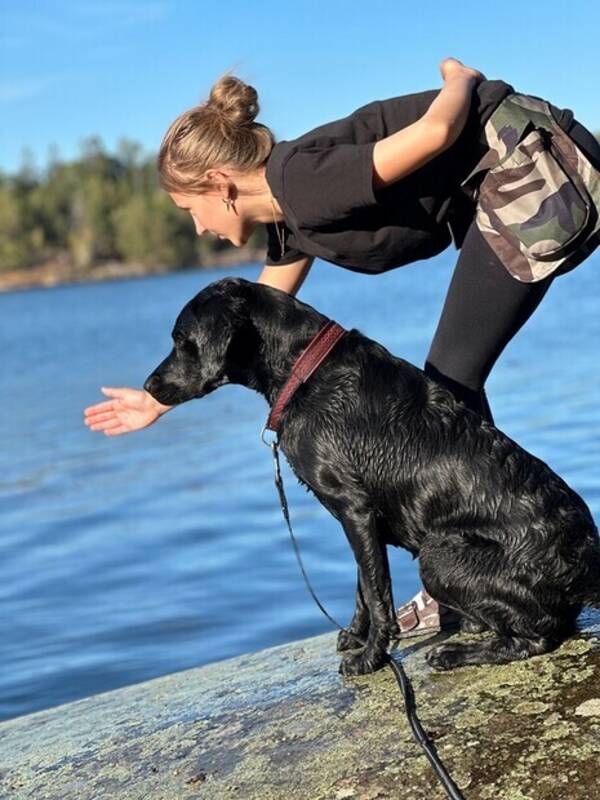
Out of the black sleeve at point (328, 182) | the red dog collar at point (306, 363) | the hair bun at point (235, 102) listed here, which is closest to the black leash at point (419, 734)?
the red dog collar at point (306, 363)

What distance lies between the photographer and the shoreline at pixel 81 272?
392 ft

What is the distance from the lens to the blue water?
6559 mm

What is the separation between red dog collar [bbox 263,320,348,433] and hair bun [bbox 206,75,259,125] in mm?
838

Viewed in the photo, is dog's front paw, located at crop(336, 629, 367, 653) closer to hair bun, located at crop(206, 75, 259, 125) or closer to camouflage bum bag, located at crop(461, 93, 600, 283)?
camouflage bum bag, located at crop(461, 93, 600, 283)

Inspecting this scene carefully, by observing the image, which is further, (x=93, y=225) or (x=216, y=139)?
(x=93, y=225)

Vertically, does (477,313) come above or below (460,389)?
above

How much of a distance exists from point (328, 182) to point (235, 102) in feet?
2.03

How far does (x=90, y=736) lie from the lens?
407 cm

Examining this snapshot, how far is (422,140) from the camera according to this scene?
12.2 feet

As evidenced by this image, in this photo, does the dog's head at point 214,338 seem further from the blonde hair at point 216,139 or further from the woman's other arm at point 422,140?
the woman's other arm at point 422,140

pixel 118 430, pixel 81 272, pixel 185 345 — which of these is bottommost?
pixel 118 430

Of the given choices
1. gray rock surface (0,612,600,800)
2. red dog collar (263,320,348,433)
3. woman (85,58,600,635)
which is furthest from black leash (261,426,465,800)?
red dog collar (263,320,348,433)

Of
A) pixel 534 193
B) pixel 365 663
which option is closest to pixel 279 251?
pixel 534 193

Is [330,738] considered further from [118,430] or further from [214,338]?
[118,430]
